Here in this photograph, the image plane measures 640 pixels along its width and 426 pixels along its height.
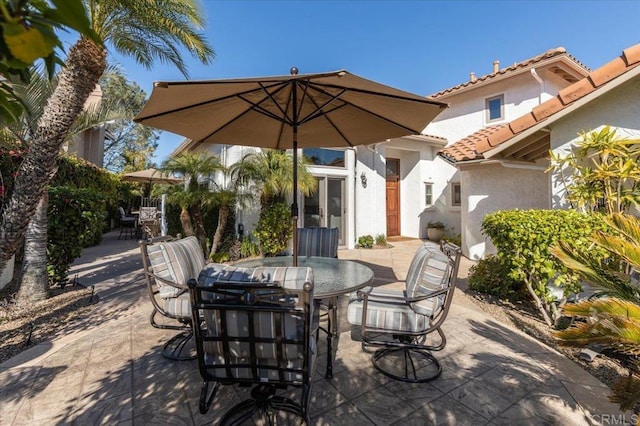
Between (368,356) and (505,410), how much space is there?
1306 millimetres

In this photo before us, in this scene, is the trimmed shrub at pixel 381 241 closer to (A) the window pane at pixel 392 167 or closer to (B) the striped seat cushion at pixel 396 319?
(A) the window pane at pixel 392 167

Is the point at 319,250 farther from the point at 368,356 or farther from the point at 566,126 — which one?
the point at 566,126

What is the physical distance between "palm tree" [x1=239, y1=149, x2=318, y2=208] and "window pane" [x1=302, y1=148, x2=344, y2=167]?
4.34 ft

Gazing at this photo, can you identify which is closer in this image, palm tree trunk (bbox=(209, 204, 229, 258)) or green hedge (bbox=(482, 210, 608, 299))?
green hedge (bbox=(482, 210, 608, 299))

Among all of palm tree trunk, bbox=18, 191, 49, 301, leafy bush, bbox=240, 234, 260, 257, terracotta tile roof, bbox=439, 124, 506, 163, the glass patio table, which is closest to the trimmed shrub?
terracotta tile roof, bbox=439, 124, 506, 163

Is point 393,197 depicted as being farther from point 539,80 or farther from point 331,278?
point 331,278

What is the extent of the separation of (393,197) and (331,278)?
Result: 10.7 meters

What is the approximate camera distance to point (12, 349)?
3426 millimetres

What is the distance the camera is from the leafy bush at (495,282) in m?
5.36

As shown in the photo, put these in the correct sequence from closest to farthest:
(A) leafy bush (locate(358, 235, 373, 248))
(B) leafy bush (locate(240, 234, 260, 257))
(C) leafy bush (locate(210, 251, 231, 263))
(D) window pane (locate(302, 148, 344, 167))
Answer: (C) leafy bush (locate(210, 251, 231, 263))
(B) leafy bush (locate(240, 234, 260, 257))
(D) window pane (locate(302, 148, 344, 167))
(A) leafy bush (locate(358, 235, 373, 248))

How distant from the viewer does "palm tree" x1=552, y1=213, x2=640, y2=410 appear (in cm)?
185

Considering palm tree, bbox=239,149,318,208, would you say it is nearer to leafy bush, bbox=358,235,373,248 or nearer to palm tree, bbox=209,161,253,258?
A: palm tree, bbox=209,161,253,258

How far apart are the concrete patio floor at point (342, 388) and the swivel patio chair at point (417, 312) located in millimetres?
175

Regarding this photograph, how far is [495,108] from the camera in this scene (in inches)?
477
